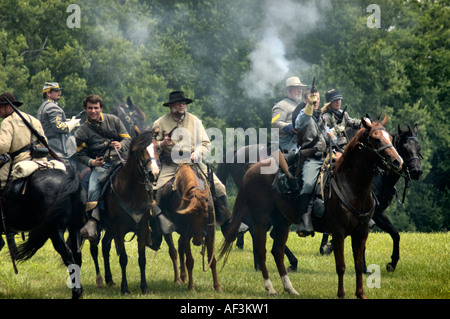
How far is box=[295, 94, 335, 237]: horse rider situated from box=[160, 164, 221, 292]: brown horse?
1.60 metres

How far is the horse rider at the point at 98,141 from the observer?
39.4 ft

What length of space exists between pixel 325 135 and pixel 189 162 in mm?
2358

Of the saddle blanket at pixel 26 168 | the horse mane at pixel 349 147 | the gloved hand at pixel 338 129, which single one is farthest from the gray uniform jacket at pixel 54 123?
the horse mane at pixel 349 147

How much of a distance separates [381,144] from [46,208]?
4.97 metres

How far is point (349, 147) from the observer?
413 inches

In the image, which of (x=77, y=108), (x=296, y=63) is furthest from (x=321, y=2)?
(x=77, y=108)

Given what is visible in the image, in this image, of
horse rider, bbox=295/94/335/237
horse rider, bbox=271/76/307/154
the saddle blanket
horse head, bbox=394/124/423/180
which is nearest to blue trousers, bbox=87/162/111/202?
the saddle blanket

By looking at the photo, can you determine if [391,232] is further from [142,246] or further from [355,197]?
[142,246]

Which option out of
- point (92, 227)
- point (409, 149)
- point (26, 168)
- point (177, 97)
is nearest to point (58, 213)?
point (26, 168)

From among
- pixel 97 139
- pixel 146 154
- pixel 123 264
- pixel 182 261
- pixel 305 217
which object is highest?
pixel 97 139

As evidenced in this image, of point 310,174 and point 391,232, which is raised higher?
point 310,174

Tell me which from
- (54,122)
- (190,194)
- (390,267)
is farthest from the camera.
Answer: (54,122)

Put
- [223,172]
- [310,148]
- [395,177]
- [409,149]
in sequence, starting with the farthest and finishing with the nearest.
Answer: [223,172] < [395,177] < [409,149] < [310,148]

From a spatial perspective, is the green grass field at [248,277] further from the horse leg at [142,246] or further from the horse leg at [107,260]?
the horse leg at [142,246]
